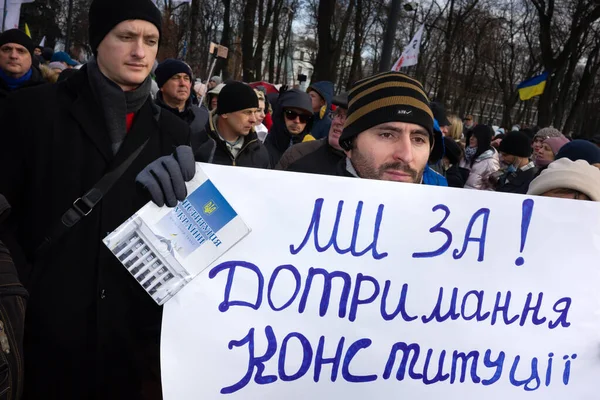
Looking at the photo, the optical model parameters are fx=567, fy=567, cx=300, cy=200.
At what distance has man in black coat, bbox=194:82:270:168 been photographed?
13.2ft

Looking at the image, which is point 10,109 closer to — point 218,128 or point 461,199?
point 461,199

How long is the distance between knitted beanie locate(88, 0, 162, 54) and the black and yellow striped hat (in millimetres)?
809

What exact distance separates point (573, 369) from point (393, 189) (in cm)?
79

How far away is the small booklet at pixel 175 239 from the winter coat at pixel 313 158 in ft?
5.91

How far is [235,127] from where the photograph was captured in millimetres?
4047

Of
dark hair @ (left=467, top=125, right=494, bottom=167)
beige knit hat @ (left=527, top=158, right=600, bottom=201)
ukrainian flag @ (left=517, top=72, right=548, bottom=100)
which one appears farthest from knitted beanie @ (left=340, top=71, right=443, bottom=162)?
ukrainian flag @ (left=517, top=72, right=548, bottom=100)

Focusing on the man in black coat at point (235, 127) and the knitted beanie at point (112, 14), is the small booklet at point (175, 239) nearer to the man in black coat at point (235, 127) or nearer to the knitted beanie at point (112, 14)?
the knitted beanie at point (112, 14)

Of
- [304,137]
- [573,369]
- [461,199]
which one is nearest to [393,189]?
[461,199]

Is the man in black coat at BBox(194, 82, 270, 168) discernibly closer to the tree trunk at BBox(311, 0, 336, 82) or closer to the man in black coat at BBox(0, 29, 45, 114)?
the man in black coat at BBox(0, 29, 45, 114)

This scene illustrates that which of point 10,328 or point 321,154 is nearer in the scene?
point 10,328

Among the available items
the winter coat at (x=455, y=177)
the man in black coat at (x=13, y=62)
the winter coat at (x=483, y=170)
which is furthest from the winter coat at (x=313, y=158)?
the winter coat at (x=483, y=170)

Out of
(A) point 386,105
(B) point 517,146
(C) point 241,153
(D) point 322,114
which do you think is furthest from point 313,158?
(B) point 517,146

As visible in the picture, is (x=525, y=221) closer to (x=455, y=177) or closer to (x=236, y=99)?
(x=236, y=99)

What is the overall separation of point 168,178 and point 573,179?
1.57 m
